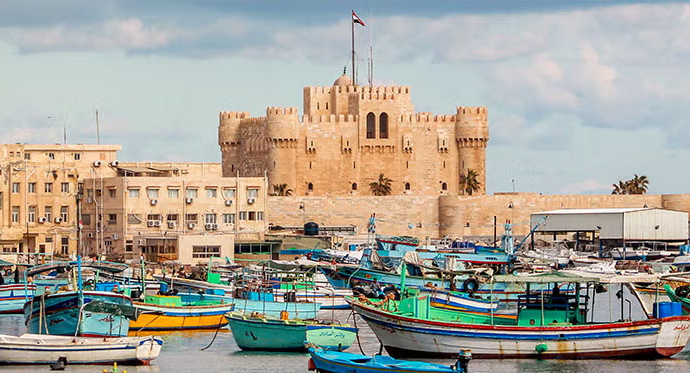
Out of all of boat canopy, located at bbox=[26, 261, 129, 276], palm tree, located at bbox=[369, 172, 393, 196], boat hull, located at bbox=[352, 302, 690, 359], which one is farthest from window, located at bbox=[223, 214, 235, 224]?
boat hull, located at bbox=[352, 302, 690, 359]

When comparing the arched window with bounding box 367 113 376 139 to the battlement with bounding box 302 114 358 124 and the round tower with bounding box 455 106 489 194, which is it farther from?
the round tower with bounding box 455 106 489 194

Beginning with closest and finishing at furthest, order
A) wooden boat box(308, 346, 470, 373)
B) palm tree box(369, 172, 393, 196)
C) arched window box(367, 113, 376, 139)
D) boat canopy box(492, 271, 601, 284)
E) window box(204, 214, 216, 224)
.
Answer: wooden boat box(308, 346, 470, 373), boat canopy box(492, 271, 601, 284), window box(204, 214, 216, 224), palm tree box(369, 172, 393, 196), arched window box(367, 113, 376, 139)

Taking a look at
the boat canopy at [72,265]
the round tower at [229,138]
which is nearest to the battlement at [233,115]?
the round tower at [229,138]

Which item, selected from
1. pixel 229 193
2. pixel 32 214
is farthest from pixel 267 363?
pixel 229 193

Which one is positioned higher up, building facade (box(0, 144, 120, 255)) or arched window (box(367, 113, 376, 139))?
arched window (box(367, 113, 376, 139))

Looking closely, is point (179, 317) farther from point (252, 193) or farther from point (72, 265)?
point (252, 193)

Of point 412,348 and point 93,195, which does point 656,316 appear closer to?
point 412,348

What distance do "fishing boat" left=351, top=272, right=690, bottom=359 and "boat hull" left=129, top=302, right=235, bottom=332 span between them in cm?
729

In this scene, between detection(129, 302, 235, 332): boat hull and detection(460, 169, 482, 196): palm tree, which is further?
detection(460, 169, 482, 196): palm tree

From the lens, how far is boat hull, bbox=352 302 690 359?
3138cm

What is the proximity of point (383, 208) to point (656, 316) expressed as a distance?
50.2m

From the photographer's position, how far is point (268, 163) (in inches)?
3393

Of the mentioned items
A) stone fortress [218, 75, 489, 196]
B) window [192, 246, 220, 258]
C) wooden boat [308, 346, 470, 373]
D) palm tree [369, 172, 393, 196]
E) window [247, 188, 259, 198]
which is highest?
stone fortress [218, 75, 489, 196]

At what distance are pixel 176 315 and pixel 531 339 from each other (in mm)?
10582
